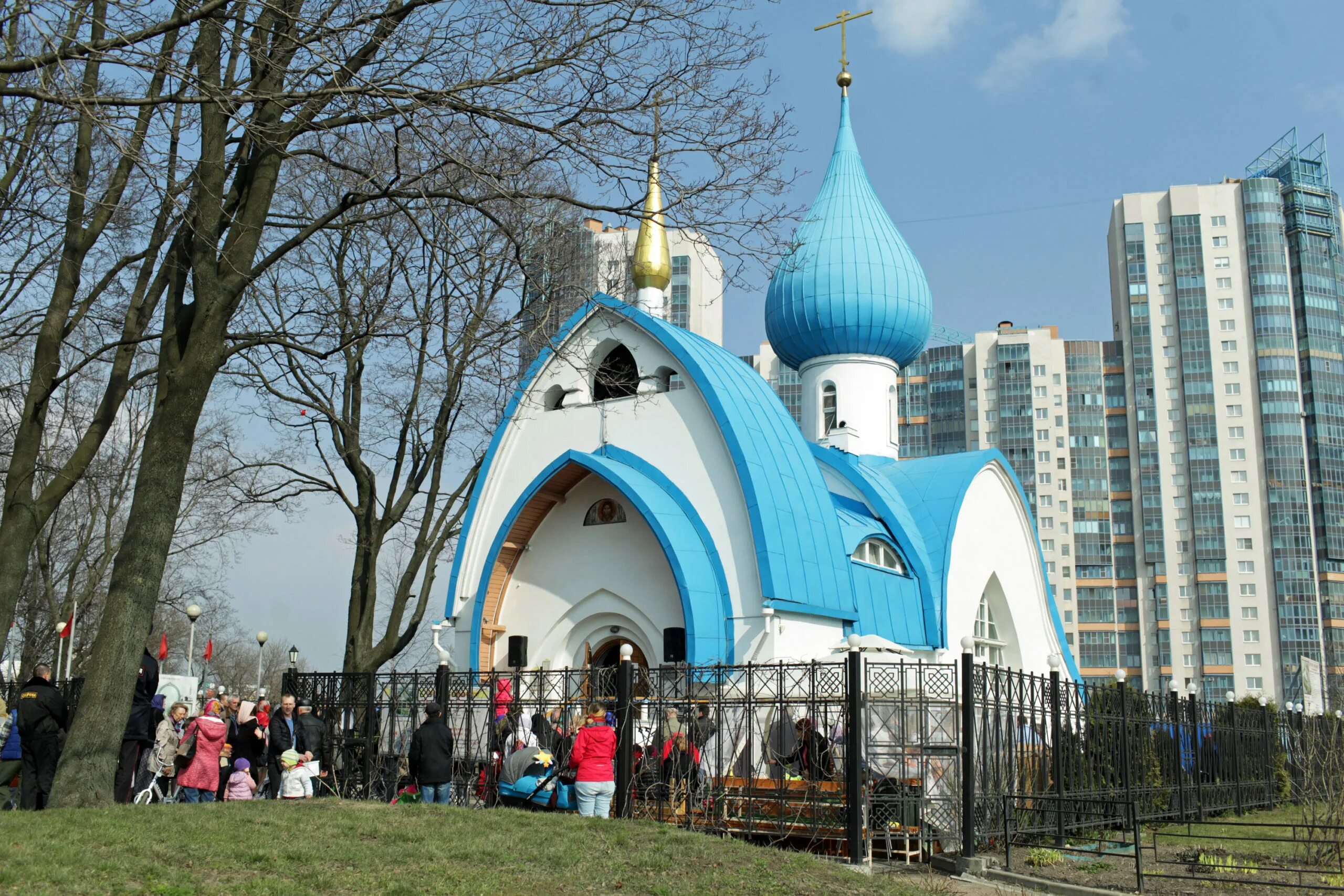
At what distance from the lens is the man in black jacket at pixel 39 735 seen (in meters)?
10.8

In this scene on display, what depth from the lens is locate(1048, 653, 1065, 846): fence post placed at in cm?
1157

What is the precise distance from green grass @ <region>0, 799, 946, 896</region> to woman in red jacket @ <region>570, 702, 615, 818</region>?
903 mm

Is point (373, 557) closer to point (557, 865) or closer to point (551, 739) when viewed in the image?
point (551, 739)

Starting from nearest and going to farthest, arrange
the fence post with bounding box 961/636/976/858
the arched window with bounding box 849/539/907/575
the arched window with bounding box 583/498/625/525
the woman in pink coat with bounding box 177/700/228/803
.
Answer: the fence post with bounding box 961/636/976/858 < the woman in pink coat with bounding box 177/700/228/803 < the arched window with bounding box 583/498/625/525 < the arched window with bounding box 849/539/907/575

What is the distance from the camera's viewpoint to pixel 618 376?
17906 mm

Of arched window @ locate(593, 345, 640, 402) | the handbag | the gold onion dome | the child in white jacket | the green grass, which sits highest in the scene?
the gold onion dome

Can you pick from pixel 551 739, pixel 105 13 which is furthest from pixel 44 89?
pixel 551 739

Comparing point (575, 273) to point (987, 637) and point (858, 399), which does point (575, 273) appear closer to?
point (858, 399)

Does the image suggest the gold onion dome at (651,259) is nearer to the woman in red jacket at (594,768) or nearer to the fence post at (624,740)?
the fence post at (624,740)

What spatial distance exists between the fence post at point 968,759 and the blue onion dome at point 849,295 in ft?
43.8

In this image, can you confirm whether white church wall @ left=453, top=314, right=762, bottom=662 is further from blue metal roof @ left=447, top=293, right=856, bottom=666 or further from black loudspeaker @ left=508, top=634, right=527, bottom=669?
black loudspeaker @ left=508, top=634, right=527, bottom=669

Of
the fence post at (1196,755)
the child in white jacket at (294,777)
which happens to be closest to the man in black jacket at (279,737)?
the child in white jacket at (294,777)

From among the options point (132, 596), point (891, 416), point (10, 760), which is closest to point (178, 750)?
point (10, 760)

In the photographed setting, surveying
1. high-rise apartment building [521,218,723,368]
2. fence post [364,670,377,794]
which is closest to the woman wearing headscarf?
fence post [364,670,377,794]
